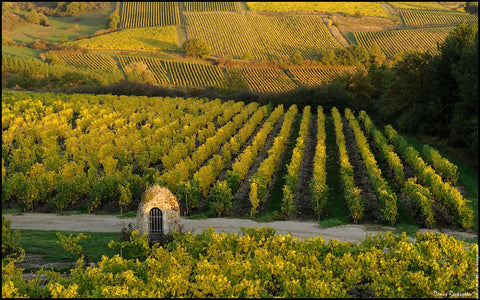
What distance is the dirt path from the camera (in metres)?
21.0

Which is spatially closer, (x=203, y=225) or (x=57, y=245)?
(x=57, y=245)

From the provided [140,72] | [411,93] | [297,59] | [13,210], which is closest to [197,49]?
[140,72]

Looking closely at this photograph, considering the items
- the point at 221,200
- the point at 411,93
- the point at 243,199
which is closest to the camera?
the point at 221,200

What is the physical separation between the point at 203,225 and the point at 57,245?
21.1 ft

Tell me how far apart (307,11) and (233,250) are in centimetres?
11979

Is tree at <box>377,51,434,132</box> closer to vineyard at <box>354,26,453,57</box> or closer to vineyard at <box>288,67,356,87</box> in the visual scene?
vineyard at <box>288,67,356,87</box>

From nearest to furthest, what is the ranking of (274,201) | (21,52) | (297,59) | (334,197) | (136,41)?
(274,201), (334,197), (297,59), (21,52), (136,41)

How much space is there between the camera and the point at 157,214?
63.4 ft

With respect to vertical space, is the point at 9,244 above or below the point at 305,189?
below

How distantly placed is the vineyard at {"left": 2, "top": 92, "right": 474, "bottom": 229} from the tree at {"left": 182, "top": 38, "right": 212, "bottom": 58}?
53747 mm

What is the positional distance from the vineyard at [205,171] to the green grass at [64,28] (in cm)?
7665

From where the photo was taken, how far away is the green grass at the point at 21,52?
93500 millimetres

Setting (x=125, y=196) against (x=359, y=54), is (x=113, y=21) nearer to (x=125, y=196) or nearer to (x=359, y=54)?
(x=359, y=54)

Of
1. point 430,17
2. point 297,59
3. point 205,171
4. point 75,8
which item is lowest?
point 205,171
